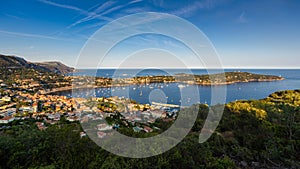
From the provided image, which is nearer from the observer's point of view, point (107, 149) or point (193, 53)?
point (193, 53)

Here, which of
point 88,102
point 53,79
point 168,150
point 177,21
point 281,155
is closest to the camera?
point 177,21

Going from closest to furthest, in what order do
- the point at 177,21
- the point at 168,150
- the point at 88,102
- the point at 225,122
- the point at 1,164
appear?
the point at 177,21, the point at 1,164, the point at 168,150, the point at 225,122, the point at 88,102

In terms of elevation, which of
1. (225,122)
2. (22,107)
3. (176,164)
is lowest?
(22,107)

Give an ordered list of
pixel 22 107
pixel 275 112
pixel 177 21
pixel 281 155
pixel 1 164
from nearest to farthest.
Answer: pixel 177 21 < pixel 1 164 < pixel 281 155 < pixel 275 112 < pixel 22 107

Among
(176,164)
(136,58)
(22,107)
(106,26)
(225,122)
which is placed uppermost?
(106,26)

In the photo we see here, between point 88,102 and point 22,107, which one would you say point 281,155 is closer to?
point 88,102

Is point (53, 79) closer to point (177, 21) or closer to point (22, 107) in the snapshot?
point (22, 107)

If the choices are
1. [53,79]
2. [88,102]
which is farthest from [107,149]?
[53,79]

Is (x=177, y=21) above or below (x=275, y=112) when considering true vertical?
above

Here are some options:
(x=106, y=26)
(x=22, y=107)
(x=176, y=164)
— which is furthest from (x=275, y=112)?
(x=22, y=107)
